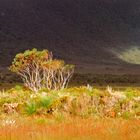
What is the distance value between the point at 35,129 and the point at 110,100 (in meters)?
6.64

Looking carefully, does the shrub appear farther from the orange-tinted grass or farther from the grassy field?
the orange-tinted grass

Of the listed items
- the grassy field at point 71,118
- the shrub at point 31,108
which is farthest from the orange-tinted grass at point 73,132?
the shrub at point 31,108

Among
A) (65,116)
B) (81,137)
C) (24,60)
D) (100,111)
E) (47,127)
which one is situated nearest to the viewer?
(81,137)

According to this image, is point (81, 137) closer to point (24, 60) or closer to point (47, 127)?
point (47, 127)

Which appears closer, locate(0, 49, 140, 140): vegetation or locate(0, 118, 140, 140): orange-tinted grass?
locate(0, 118, 140, 140): orange-tinted grass

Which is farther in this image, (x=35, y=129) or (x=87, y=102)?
(x=87, y=102)

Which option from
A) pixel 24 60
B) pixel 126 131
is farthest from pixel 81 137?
pixel 24 60

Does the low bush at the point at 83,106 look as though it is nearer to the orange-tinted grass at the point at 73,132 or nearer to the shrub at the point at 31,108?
the shrub at the point at 31,108

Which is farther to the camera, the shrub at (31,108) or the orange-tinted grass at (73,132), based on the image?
the shrub at (31,108)

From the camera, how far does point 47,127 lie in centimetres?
1173

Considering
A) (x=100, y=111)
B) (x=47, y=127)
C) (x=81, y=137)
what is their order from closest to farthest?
(x=81, y=137) → (x=47, y=127) → (x=100, y=111)

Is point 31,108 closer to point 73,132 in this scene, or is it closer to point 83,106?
Answer: point 83,106

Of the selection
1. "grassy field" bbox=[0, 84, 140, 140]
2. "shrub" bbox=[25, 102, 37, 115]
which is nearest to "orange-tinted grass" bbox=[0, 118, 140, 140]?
"grassy field" bbox=[0, 84, 140, 140]

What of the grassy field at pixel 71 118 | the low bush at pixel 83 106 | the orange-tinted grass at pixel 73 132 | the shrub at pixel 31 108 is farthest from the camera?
the shrub at pixel 31 108
